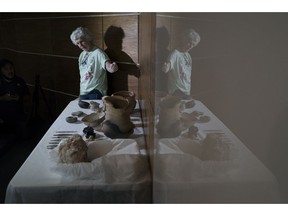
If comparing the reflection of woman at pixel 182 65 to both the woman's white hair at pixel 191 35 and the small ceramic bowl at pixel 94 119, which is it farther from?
the small ceramic bowl at pixel 94 119

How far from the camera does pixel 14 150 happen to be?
2.48 ft

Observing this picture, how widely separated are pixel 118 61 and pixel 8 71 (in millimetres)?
404

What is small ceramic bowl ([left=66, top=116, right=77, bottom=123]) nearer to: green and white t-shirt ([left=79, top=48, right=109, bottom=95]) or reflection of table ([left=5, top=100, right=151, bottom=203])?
green and white t-shirt ([left=79, top=48, right=109, bottom=95])

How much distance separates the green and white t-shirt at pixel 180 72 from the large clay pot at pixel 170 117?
0.05ft

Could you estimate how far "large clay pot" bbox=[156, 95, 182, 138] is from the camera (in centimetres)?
36

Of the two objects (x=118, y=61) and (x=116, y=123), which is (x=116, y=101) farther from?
(x=118, y=61)

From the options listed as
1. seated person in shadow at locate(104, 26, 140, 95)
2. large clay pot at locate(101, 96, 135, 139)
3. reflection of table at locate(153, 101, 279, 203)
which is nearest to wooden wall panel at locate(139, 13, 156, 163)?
A: large clay pot at locate(101, 96, 135, 139)

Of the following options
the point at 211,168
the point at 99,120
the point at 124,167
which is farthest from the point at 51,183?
the point at 211,168

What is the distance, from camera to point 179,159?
1.24ft

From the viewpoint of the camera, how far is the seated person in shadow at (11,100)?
0.81m

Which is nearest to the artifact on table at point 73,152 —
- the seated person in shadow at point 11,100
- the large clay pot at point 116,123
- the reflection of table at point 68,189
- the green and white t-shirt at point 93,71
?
the reflection of table at point 68,189

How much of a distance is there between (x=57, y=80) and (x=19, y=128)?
200mm

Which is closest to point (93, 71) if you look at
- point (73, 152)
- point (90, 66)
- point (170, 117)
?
point (90, 66)

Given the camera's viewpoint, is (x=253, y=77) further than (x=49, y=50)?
No
